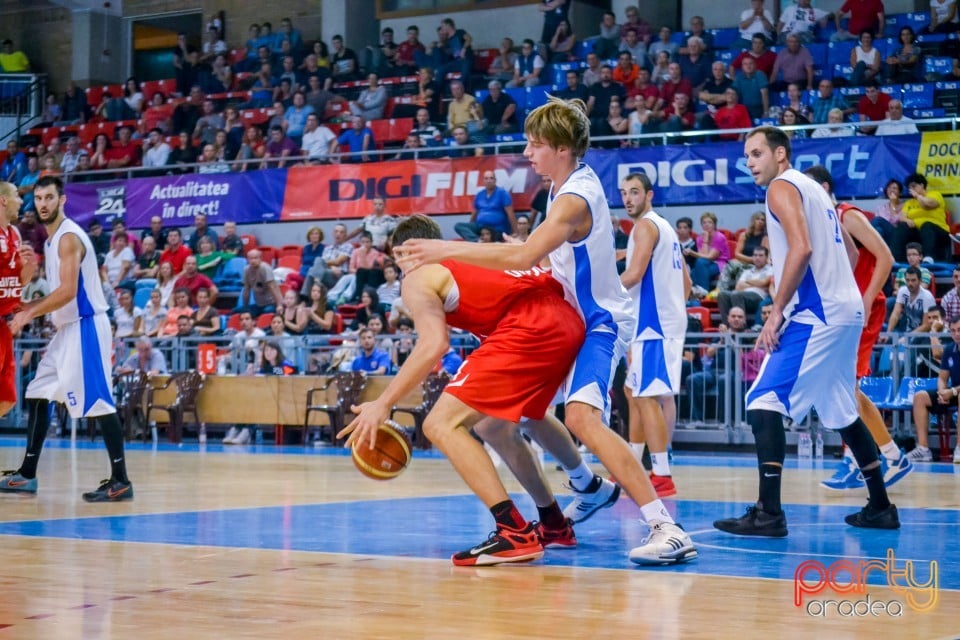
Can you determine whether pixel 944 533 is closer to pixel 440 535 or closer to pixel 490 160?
pixel 440 535

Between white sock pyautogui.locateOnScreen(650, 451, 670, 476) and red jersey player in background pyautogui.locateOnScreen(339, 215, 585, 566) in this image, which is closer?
red jersey player in background pyautogui.locateOnScreen(339, 215, 585, 566)

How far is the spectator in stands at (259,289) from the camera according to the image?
63.4 feet

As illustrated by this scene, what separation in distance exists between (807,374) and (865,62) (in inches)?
533

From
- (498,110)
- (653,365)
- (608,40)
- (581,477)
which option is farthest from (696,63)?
(581,477)

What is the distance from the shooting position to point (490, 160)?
1938 centimetres

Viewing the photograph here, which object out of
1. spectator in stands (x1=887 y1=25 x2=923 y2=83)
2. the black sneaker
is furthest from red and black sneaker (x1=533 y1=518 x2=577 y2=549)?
spectator in stands (x1=887 y1=25 x2=923 y2=83)

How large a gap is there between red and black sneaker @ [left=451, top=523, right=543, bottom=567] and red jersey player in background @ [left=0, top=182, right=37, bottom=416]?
14.3ft

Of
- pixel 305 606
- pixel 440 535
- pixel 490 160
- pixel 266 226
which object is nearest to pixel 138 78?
pixel 266 226

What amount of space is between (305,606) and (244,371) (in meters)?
13.7

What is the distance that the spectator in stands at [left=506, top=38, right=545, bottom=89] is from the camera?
22.1m

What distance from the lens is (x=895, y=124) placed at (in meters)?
16.5

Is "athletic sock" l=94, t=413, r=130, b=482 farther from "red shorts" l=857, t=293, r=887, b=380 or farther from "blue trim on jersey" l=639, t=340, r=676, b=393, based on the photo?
"red shorts" l=857, t=293, r=887, b=380

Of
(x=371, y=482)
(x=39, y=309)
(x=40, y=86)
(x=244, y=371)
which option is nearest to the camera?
(x=39, y=309)

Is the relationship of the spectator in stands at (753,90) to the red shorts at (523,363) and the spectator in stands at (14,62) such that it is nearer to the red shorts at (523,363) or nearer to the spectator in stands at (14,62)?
the red shorts at (523,363)
